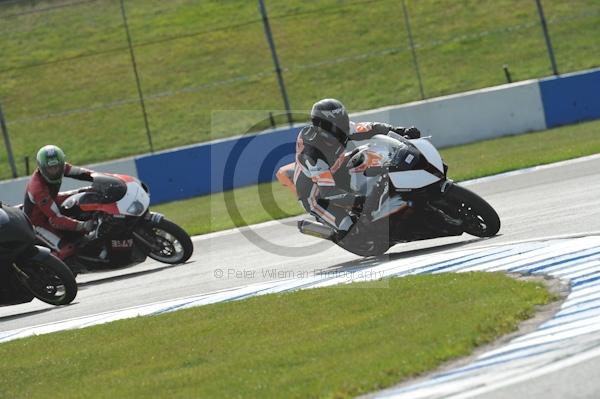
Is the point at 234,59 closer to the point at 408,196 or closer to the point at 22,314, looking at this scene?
the point at 22,314

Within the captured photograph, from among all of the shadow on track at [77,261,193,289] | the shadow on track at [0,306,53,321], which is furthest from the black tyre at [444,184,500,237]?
the shadow on track at [0,306,53,321]

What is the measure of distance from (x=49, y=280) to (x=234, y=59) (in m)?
19.1

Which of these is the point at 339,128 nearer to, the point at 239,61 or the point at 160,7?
the point at 239,61

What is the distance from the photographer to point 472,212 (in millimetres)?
11531

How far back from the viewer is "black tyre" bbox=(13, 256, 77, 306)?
39.5 ft

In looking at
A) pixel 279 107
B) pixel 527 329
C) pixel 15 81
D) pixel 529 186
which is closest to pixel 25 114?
pixel 15 81

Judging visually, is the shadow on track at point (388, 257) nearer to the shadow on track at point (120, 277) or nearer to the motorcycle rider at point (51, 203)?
the shadow on track at point (120, 277)

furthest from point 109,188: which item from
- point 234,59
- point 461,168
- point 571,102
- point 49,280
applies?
point 234,59

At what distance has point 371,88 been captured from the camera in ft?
93.2

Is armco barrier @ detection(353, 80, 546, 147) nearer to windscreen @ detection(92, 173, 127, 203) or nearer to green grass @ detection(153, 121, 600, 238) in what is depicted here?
green grass @ detection(153, 121, 600, 238)

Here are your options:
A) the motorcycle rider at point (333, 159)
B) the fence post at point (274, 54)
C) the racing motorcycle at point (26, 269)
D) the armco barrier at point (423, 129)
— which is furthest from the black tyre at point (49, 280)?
the fence post at point (274, 54)

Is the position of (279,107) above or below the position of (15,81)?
below

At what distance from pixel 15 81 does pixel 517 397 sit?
25.2 meters

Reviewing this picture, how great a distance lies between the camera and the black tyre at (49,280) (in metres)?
12.0
